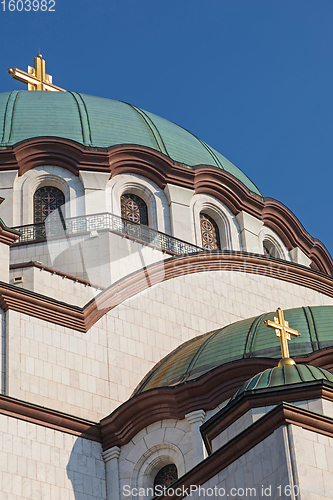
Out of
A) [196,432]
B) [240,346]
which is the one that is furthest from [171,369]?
[196,432]

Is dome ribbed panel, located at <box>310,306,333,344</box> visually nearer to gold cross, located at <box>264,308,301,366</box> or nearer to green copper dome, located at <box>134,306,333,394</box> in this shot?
green copper dome, located at <box>134,306,333,394</box>

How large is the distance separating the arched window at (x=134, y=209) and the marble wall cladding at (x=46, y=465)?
817 centimetres

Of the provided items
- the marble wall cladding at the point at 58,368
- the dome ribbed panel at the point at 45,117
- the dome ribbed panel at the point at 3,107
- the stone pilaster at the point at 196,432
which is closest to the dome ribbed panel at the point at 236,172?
A: the dome ribbed panel at the point at 45,117

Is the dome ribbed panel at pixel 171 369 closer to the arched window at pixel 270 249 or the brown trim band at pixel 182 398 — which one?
the brown trim band at pixel 182 398

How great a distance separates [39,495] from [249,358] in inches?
158

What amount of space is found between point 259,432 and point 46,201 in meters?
13.1

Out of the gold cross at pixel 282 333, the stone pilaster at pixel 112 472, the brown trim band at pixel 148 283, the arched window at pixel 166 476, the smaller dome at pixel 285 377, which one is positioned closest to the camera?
the smaller dome at pixel 285 377

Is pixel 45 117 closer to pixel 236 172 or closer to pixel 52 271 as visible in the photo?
pixel 236 172

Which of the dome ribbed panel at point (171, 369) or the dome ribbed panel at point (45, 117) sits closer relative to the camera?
the dome ribbed panel at point (171, 369)

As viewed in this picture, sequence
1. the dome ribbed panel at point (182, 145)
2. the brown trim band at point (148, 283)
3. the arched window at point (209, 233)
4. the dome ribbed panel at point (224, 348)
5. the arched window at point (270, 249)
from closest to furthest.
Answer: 1. the dome ribbed panel at point (224, 348)
2. the brown trim band at point (148, 283)
3. the arched window at point (209, 233)
4. the dome ribbed panel at point (182, 145)
5. the arched window at point (270, 249)

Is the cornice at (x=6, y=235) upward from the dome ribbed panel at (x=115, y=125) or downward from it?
downward

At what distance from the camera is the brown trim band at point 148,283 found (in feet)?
53.1

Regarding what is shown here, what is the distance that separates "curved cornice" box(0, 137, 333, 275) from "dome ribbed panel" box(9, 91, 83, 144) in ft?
2.72

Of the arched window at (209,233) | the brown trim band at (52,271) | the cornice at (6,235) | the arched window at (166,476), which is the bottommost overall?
the arched window at (166,476)
